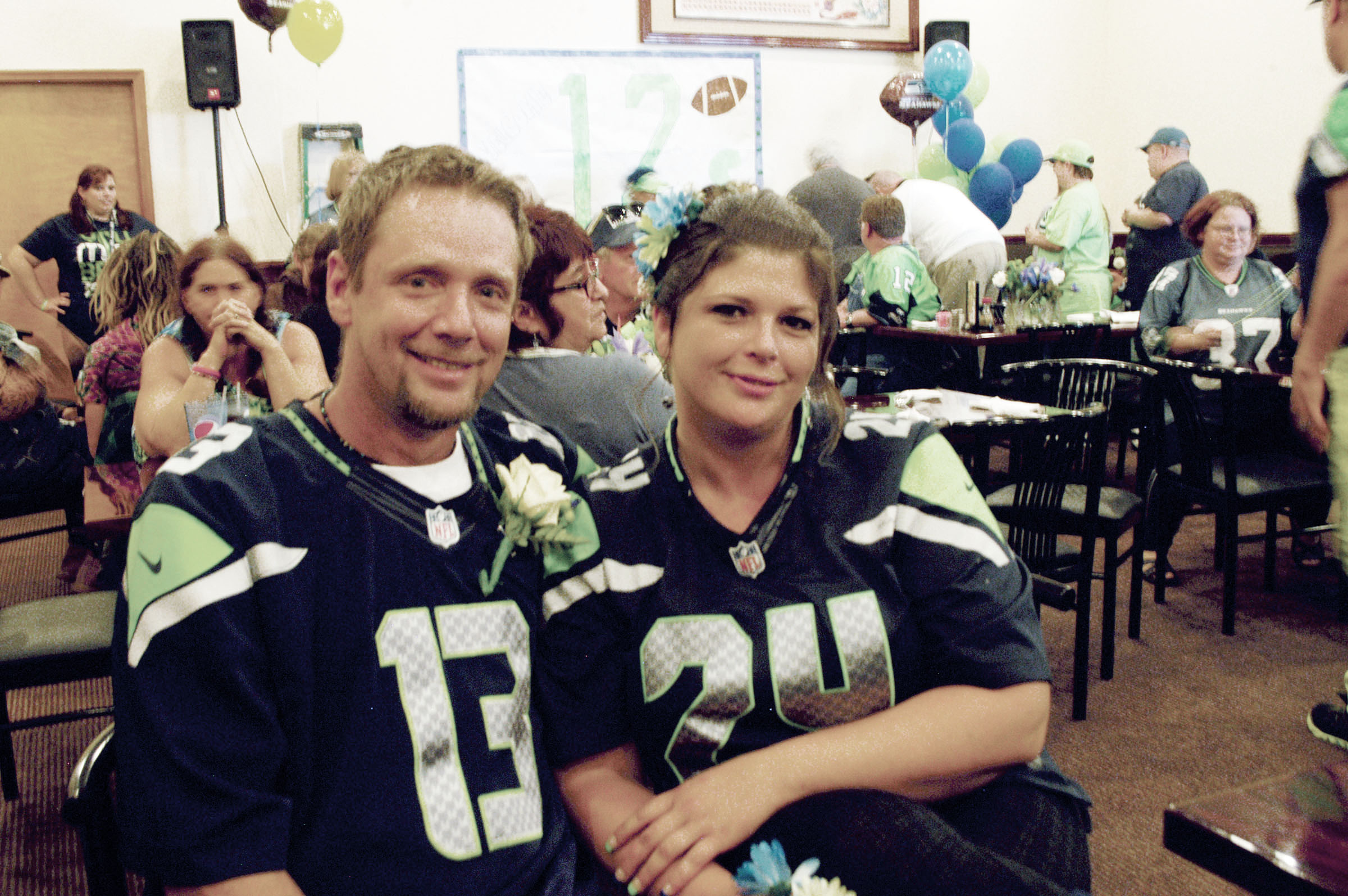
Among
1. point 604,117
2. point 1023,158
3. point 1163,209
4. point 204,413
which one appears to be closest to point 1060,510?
point 204,413

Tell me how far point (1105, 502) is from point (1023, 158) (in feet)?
17.3

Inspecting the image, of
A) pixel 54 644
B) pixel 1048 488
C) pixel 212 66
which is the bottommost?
pixel 54 644

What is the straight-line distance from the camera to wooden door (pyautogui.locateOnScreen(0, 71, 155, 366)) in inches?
262

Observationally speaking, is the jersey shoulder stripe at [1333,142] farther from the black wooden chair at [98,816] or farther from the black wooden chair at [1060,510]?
the black wooden chair at [98,816]

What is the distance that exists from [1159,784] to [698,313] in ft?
6.33

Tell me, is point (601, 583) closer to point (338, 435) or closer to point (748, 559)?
point (748, 559)

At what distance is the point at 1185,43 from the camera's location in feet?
26.7

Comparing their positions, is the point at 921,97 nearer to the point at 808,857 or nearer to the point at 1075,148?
the point at 1075,148

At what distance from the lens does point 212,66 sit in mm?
6574

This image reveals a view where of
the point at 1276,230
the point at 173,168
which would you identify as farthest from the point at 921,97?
the point at 173,168

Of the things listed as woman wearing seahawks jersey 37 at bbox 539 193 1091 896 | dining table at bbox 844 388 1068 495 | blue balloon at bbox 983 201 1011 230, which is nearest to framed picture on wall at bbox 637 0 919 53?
blue balloon at bbox 983 201 1011 230

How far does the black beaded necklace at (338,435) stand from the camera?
112 cm

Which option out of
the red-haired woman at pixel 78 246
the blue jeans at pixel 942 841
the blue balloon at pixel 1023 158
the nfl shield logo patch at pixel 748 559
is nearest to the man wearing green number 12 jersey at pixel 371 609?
the nfl shield logo patch at pixel 748 559

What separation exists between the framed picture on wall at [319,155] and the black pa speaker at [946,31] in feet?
15.0
